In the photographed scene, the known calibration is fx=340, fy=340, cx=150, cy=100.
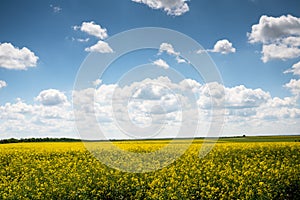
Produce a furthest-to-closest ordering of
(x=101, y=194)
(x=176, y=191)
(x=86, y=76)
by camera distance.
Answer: (x=86, y=76), (x=101, y=194), (x=176, y=191)

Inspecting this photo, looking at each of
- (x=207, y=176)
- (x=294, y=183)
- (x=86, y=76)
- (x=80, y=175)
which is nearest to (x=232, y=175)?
(x=207, y=176)

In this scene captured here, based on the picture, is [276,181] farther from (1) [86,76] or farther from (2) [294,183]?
(1) [86,76]

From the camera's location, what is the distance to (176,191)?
426 inches

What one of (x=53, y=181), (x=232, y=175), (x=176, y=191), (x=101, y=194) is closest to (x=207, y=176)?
(x=232, y=175)

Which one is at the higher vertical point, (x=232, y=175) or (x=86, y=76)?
(x=86, y=76)

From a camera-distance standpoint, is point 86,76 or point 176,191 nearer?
point 176,191

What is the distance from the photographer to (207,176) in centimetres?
1231

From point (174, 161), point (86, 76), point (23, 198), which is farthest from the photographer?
point (86, 76)

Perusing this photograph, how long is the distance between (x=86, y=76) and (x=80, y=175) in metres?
6.14

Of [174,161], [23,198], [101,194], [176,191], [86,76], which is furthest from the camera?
[86,76]

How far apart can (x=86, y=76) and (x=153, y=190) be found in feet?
25.9

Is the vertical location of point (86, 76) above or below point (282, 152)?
above

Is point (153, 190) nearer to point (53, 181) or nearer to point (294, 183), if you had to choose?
point (53, 181)

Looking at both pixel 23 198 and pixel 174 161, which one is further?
pixel 174 161
